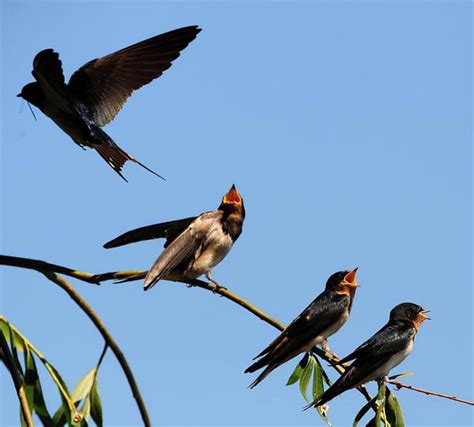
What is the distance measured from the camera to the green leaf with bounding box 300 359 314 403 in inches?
131

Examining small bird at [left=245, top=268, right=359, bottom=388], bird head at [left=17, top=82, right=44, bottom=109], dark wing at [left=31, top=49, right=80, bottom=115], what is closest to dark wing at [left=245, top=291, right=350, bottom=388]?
small bird at [left=245, top=268, right=359, bottom=388]

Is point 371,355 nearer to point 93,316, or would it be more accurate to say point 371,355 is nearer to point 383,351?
point 383,351

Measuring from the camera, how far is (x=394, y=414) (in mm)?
3035

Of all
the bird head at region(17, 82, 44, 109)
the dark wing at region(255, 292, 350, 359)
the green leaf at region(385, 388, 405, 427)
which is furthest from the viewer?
the bird head at region(17, 82, 44, 109)

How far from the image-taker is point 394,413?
9.96 ft

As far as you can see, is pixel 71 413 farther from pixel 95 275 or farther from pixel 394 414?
pixel 394 414

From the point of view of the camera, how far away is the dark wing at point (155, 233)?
3160mm

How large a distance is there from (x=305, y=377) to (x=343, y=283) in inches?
29.0

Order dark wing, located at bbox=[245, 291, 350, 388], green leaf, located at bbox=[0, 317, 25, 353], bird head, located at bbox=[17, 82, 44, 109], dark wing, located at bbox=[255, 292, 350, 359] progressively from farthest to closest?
bird head, located at bbox=[17, 82, 44, 109] → dark wing, located at bbox=[255, 292, 350, 359] → dark wing, located at bbox=[245, 291, 350, 388] → green leaf, located at bbox=[0, 317, 25, 353]

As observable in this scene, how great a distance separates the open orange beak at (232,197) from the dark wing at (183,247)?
0.11m

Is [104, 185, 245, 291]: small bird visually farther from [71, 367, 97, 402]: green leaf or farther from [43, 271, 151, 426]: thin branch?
[71, 367, 97, 402]: green leaf

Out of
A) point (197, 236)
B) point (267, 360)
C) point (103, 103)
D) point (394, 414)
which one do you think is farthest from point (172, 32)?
point (394, 414)

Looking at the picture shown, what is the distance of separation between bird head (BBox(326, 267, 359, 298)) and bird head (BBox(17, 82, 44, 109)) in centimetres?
166

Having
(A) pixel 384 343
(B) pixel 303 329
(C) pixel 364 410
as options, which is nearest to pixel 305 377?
(B) pixel 303 329
